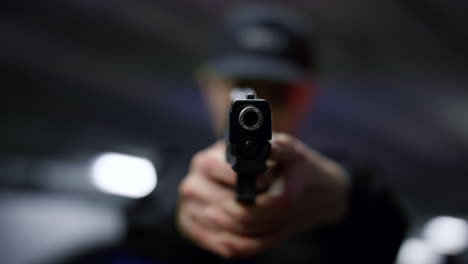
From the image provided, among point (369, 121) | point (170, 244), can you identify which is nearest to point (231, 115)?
point (170, 244)

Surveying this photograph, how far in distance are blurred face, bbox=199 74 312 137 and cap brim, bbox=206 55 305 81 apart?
18 millimetres

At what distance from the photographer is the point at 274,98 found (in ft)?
3.69

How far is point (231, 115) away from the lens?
40cm

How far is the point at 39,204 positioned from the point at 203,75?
3.04 m

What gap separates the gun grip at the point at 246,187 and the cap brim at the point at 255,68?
0.61 meters

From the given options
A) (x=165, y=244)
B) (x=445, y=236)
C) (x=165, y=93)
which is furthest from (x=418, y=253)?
(x=165, y=244)

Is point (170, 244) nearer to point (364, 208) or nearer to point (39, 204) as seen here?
point (364, 208)

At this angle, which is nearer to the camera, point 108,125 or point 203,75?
point 203,75

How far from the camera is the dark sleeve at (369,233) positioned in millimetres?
913

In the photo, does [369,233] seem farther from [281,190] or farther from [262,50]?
[262,50]

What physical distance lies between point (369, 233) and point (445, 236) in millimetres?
2941

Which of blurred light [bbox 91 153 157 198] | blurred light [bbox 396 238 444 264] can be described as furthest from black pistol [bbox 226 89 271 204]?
blurred light [bbox 396 238 444 264]

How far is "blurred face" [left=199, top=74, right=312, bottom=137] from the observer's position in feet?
3.63

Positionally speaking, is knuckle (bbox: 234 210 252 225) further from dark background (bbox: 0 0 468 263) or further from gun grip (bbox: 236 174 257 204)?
dark background (bbox: 0 0 468 263)
